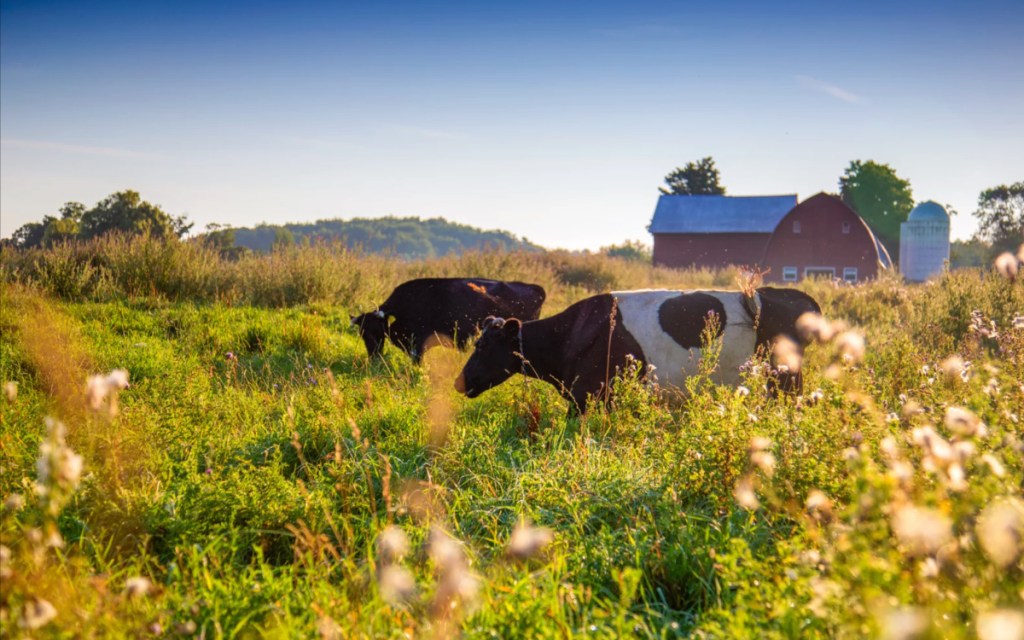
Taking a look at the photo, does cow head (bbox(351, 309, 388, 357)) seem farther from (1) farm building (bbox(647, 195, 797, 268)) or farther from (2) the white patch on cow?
(1) farm building (bbox(647, 195, 797, 268))

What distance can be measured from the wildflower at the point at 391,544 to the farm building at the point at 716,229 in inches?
1849

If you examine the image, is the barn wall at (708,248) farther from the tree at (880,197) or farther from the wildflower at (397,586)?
the wildflower at (397,586)

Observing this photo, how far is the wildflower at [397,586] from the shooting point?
237 centimetres

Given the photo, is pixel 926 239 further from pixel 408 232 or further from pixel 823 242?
pixel 408 232

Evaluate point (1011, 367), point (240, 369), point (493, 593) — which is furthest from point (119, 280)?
point (1011, 367)

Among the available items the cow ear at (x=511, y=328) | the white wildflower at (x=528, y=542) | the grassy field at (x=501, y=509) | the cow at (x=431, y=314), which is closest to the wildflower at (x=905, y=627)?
the grassy field at (x=501, y=509)

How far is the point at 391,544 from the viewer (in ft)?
10.2

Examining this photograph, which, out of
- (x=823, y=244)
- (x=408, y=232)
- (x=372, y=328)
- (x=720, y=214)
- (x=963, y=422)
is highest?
(x=408, y=232)

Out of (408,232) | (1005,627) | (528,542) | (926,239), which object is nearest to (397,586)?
(528,542)

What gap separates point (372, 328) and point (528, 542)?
700 centimetres

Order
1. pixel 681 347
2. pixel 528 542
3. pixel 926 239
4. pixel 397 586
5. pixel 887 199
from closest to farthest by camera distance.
A: 1. pixel 397 586
2. pixel 528 542
3. pixel 681 347
4. pixel 926 239
5. pixel 887 199

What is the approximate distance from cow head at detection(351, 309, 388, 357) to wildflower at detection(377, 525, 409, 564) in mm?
6276

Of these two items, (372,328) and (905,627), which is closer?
(905,627)

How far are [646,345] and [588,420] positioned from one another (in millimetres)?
1088
